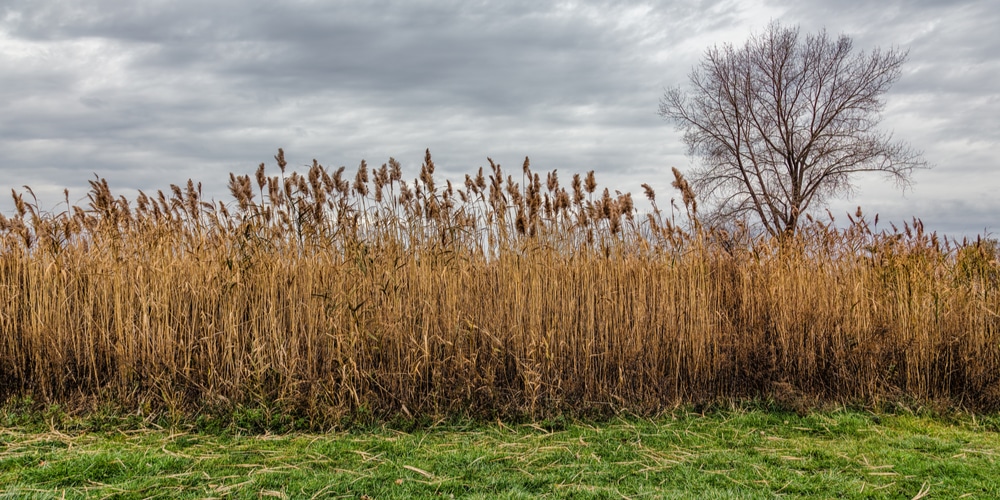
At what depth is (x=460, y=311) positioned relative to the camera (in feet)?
16.2

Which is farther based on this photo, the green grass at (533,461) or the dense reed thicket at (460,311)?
the dense reed thicket at (460,311)

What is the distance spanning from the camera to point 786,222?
67.2 feet

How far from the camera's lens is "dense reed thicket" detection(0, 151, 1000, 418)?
15.9ft

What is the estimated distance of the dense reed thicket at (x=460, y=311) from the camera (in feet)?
15.9

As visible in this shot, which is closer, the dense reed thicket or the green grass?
the green grass

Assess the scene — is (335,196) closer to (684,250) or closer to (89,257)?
(89,257)

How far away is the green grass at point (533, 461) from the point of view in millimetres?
3309

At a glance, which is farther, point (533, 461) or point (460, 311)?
point (460, 311)

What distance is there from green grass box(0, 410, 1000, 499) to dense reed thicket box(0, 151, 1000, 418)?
40 cm

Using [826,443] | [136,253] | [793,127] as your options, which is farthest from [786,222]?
[136,253]

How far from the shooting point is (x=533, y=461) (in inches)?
147

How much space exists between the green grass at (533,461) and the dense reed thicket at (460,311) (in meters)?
0.40

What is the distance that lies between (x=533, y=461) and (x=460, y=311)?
1.47 m

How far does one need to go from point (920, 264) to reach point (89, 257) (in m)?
6.97
